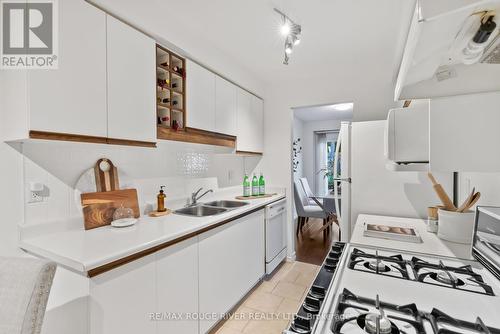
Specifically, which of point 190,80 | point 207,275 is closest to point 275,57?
point 190,80

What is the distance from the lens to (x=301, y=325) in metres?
0.66

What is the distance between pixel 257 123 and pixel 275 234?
140 cm

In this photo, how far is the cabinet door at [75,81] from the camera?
115 centimetres

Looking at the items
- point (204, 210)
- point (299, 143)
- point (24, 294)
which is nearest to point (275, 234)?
point (204, 210)

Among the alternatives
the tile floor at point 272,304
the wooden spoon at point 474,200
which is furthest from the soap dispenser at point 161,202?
the wooden spoon at point 474,200

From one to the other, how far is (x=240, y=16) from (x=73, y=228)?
185 centimetres

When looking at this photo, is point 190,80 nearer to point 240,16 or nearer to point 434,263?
point 240,16

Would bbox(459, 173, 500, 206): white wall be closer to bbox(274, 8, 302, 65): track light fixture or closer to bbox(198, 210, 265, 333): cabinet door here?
bbox(274, 8, 302, 65): track light fixture

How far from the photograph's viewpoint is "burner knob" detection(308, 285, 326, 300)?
2.61ft

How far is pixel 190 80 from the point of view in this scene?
2035 millimetres

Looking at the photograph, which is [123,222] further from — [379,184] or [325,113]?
[325,113]

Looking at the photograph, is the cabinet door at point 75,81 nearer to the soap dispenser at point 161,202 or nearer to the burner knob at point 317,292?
the soap dispenser at point 161,202

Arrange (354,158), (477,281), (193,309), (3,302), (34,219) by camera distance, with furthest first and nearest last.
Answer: (354,158)
(193,309)
(34,219)
(477,281)
(3,302)

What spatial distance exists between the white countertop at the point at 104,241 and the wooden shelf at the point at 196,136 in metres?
0.63
